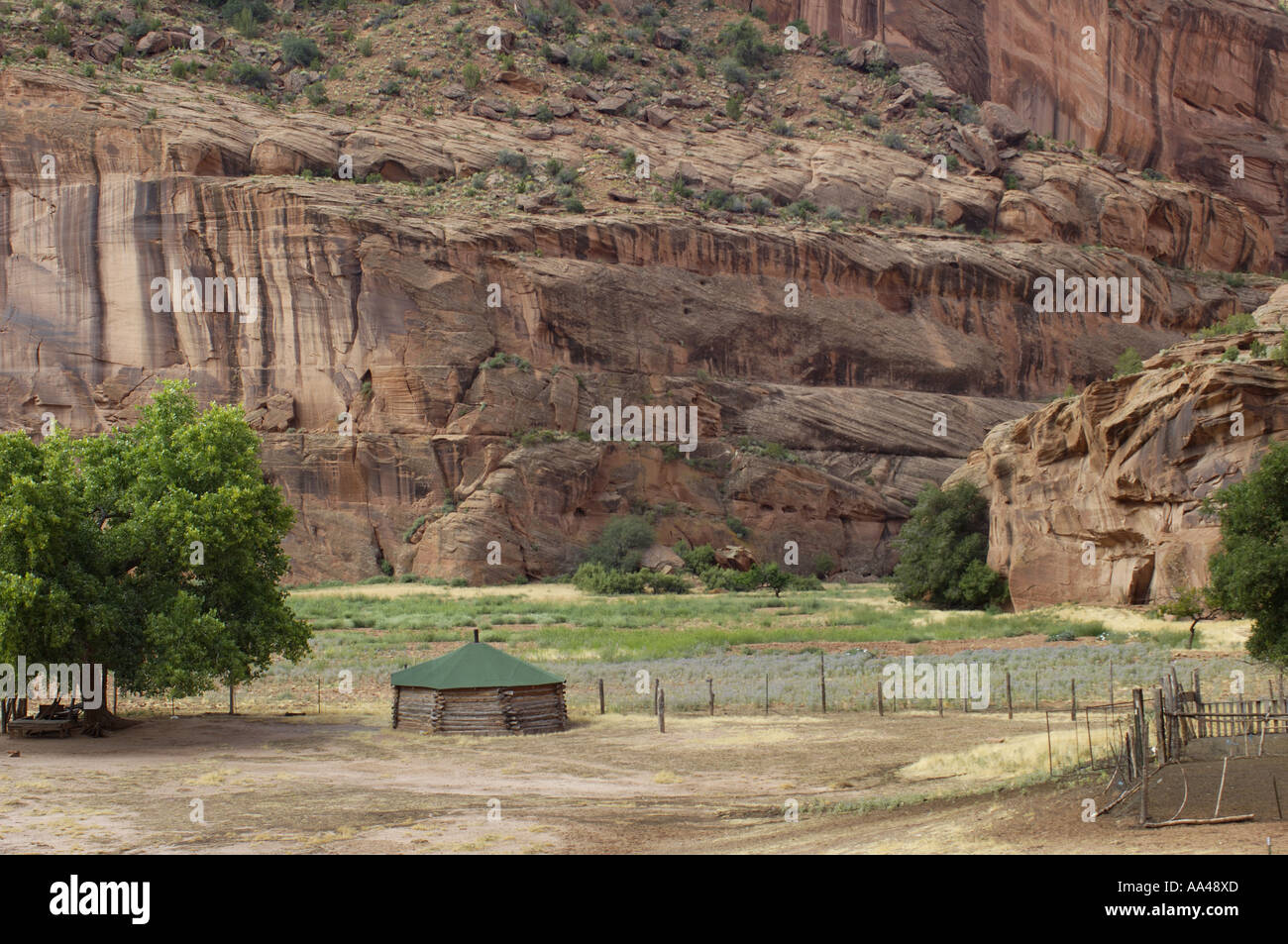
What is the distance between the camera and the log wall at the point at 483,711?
2308 centimetres

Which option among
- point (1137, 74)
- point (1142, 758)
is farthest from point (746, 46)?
point (1142, 758)

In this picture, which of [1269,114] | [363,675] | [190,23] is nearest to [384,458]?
[363,675]

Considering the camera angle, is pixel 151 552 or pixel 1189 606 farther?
pixel 1189 606

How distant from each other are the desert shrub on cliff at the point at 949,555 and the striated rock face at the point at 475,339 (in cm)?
1663

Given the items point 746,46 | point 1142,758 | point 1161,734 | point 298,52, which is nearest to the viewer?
point 1142,758

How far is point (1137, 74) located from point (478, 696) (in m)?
97.2

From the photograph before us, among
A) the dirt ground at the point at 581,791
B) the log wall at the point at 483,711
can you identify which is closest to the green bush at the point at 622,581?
the dirt ground at the point at 581,791

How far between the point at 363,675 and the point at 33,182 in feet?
159

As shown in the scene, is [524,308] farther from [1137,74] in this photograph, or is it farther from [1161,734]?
[1137,74]

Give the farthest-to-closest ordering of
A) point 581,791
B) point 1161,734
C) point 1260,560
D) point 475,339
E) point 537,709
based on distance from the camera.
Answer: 1. point 475,339
2. point 537,709
3. point 581,791
4. point 1260,560
5. point 1161,734

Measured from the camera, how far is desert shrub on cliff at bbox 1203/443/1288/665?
55.9ft

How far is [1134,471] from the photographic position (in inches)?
1580

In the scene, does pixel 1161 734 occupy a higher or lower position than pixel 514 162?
lower

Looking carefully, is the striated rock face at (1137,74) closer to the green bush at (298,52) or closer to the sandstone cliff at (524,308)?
the sandstone cliff at (524,308)
